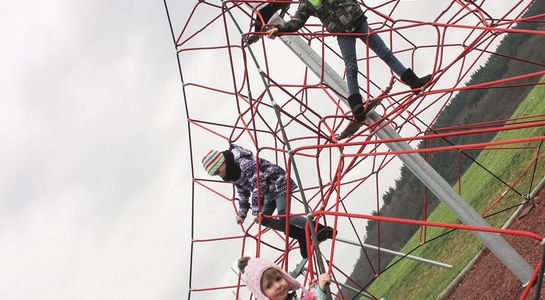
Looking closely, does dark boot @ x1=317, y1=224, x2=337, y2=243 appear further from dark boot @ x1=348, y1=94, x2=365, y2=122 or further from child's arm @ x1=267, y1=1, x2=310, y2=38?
child's arm @ x1=267, y1=1, x2=310, y2=38

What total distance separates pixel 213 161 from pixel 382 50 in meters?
1.91

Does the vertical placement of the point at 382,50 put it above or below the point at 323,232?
above

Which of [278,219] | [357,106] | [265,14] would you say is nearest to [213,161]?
[278,219]

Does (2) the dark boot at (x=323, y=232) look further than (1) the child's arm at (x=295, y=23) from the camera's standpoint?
Yes

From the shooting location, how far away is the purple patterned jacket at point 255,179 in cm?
645

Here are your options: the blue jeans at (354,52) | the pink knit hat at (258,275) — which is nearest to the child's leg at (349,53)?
the blue jeans at (354,52)

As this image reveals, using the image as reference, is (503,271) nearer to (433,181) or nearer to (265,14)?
(433,181)

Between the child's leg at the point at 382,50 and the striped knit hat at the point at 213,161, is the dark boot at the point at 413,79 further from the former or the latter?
the striped knit hat at the point at 213,161

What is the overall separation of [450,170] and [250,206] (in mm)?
42690

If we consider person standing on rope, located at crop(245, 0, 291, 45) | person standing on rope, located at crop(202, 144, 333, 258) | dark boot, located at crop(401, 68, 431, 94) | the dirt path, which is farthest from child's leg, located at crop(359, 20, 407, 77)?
the dirt path

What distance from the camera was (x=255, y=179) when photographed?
21.5 feet

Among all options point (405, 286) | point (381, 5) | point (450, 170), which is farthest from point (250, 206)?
point (450, 170)

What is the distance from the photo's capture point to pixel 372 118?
5684mm

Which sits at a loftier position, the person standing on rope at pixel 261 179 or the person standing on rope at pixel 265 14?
the person standing on rope at pixel 265 14
